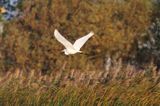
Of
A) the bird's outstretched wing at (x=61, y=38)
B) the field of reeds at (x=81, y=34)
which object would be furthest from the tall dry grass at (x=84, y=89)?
the field of reeds at (x=81, y=34)

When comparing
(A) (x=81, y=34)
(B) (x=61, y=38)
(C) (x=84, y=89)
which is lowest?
(C) (x=84, y=89)

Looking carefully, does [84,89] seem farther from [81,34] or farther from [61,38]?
[81,34]

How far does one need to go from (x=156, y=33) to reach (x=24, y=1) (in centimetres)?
341

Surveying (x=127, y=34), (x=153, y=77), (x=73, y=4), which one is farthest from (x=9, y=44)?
(x=153, y=77)

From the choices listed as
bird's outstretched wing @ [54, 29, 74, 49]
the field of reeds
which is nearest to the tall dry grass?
bird's outstretched wing @ [54, 29, 74, 49]

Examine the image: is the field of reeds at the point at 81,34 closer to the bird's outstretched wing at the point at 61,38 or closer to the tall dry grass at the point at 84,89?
the tall dry grass at the point at 84,89

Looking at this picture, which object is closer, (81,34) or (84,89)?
(84,89)

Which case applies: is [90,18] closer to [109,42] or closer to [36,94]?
[109,42]

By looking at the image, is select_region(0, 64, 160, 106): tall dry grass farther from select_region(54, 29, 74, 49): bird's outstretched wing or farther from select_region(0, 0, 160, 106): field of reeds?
select_region(0, 0, 160, 106): field of reeds

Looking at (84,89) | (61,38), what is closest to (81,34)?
(61,38)

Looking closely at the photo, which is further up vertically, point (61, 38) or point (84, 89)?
point (61, 38)

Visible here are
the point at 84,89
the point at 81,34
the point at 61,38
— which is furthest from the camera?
the point at 81,34

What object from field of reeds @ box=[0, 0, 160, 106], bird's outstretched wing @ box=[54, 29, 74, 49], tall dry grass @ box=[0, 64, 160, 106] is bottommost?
tall dry grass @ box=[0, 64, 160, 106]

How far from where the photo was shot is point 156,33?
17.7 metres
